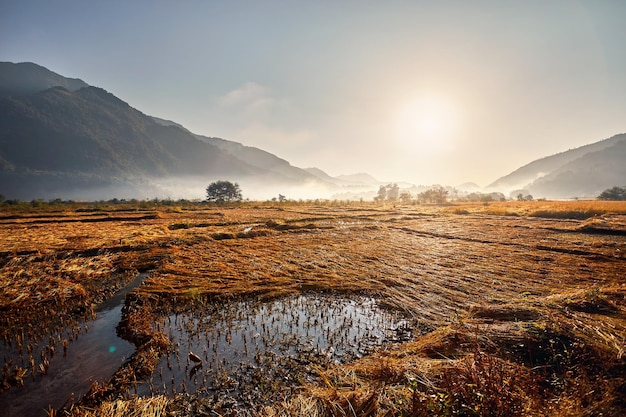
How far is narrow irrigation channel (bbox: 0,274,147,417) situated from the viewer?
5574 mm

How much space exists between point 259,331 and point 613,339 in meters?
8.15

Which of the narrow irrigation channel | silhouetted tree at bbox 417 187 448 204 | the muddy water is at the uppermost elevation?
silhouetted tree at bbox 417 187 448 204

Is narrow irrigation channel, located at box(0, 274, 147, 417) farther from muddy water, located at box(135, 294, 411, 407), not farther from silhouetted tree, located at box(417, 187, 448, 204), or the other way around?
silhouetted tree, located at box(417, 187, 448, 204)

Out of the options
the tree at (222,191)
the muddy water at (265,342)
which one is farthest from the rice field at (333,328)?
the tree at (222,191)

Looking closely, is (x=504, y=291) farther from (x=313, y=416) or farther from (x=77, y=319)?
(x=77, y=319)

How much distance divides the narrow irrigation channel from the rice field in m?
0.09

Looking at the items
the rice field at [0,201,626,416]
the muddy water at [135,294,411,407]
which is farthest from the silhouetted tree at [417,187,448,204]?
the muddy water at [135,294,411,407]

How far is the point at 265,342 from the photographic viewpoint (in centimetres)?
792

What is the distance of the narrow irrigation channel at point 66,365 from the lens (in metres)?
5.57

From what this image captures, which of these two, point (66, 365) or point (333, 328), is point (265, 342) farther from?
point (66, 365)

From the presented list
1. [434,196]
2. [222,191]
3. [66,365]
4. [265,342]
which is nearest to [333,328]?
[265,342]

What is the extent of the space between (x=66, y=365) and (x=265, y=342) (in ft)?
16.3

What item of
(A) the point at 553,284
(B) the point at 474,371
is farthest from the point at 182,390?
(A) the point at 553,284

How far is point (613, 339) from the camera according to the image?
15.5 feet
